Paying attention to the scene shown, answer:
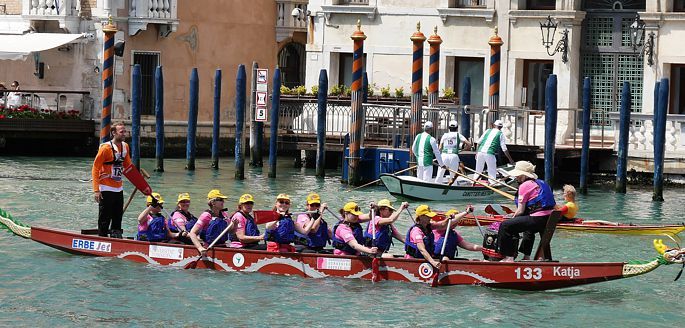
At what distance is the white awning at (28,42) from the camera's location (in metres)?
36.8

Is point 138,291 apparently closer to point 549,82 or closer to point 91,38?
point 549,82

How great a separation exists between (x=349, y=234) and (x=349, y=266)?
38 cm

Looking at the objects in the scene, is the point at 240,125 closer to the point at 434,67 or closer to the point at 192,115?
the point at 192,115

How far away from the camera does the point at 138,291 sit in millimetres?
18797

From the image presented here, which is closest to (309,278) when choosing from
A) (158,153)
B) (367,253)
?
(367,253)

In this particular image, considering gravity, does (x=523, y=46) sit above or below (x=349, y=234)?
above

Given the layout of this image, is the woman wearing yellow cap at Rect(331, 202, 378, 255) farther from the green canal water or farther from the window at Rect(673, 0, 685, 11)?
the window at Rect(673, 0, 685, 11)

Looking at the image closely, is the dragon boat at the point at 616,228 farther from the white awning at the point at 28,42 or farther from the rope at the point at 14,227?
the white awning at the point at 28,42

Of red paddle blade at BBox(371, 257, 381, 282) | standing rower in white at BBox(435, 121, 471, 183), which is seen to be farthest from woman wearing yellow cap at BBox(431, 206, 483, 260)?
standing rower in white at BBox(435, 121, 471, 183)

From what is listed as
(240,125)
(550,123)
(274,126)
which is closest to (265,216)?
(550,123)

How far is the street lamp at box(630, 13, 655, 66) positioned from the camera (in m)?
33.9

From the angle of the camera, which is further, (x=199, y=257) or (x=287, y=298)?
(x=199, y=257)

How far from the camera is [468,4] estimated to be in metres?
36.2

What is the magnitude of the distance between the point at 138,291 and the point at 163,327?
6.00 feet
